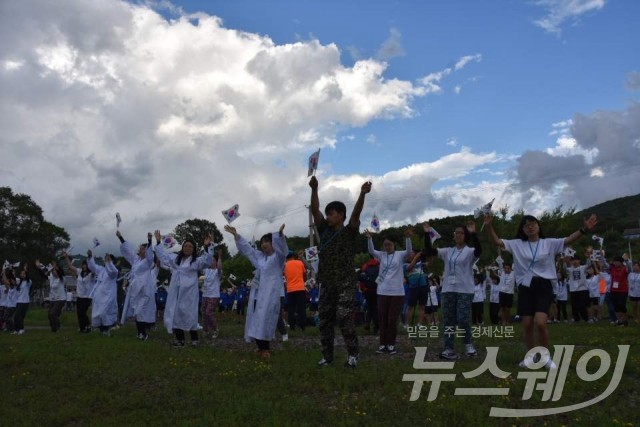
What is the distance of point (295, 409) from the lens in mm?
5480

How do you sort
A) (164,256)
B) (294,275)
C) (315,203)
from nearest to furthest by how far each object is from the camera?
(315,203) → (164,256) → (294,275)

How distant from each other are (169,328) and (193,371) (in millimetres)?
3493

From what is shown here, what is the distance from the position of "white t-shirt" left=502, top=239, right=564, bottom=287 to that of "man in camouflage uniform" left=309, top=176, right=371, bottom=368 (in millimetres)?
2309

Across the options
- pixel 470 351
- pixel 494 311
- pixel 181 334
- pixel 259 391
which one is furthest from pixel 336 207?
pixel 494 311

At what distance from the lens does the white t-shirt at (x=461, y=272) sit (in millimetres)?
8867

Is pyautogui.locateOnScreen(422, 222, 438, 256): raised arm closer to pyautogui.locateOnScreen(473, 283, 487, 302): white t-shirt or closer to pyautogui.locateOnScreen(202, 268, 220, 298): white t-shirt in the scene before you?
pyautogui.locateOnScreen(202, 268, 220, 298): white t-shirt

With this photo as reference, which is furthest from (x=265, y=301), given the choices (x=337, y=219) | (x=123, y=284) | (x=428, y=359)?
(x=123, y=284)

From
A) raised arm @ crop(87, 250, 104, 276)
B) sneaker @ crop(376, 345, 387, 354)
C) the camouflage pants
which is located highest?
raised arm @ crop(87, 250, 104, 276)

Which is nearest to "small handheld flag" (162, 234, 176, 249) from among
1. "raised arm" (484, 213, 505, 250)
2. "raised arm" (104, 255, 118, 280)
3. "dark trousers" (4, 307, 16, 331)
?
"raised arm" (104, 255, 118, 280)

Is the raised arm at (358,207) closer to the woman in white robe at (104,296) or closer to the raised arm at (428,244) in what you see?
the raised arm at (428,244)

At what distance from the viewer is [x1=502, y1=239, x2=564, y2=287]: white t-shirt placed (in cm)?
746

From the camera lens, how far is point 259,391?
6.41m

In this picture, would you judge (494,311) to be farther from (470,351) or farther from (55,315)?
(55,315)

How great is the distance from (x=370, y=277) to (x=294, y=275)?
2.05 meters
